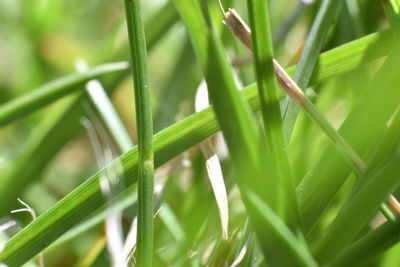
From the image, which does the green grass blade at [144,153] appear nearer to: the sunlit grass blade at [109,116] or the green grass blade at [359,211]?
the green grass blade at [359,211]

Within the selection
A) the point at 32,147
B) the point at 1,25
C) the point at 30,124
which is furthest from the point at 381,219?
the point at 1,25

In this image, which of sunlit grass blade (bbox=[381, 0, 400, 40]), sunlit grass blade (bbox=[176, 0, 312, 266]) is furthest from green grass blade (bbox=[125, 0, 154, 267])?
sunlit grass blade (bbox=[381, 0, 400, 40])

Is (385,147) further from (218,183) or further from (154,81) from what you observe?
(154,81)

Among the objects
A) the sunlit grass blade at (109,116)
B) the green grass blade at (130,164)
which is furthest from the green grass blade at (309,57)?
the sunlit grass blade at (109,116)

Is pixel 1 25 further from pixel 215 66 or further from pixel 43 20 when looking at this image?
pixel 215 66

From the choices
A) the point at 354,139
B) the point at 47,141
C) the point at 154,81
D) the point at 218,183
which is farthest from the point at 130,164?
the point at 154,81

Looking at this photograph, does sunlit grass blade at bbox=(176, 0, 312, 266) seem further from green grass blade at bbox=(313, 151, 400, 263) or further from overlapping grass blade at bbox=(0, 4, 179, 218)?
overlapping grass blade at bbox=(0, 4, 179, 218)
